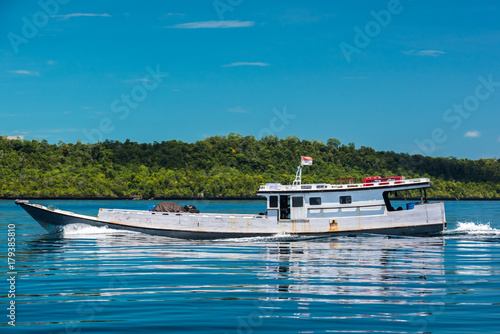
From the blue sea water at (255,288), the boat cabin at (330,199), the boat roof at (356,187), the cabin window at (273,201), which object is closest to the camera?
the blue sea water at (255,288)

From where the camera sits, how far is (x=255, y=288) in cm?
1909

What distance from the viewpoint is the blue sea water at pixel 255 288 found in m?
14.4

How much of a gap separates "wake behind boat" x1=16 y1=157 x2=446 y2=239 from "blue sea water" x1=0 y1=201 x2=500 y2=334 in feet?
9.06

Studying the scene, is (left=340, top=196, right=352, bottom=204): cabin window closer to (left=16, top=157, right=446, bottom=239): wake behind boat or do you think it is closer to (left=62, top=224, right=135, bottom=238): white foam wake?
(left=16, top=157, right=446, bottom=239): wake behind boat

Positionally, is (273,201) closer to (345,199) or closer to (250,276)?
(345,199)

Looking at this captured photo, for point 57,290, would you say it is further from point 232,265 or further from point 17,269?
point 232,265

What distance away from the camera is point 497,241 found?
35.3 m

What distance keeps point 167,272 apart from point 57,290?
15.6 ft

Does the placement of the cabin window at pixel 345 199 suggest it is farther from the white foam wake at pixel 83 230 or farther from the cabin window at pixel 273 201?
the white foam wake at pixel 83 230

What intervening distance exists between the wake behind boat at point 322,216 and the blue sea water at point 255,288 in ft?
9.06

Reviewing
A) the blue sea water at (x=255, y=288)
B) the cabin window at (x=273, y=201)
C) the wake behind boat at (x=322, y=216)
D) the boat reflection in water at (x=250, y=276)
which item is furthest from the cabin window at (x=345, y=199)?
the cabin window at (x=273, y=201)

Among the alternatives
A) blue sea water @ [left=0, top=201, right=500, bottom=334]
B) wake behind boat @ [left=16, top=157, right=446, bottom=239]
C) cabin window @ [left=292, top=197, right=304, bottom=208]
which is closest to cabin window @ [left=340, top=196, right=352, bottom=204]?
wake behind boat @ [left=16, top=157, right=446, bottom=239]

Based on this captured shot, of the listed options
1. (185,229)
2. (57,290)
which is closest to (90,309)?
(57,290)

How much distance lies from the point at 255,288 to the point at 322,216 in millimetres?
16759
